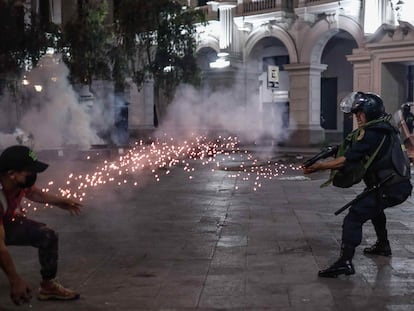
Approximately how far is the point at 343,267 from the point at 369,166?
0.98 m

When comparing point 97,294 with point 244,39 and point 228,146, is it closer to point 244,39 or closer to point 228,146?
point 228,146

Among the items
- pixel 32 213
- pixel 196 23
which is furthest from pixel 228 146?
pixel 32 213

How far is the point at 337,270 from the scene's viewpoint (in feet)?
20.0

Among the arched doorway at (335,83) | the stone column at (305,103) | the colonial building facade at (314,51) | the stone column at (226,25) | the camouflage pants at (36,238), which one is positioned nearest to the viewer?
the camouflage pants at (36,238)

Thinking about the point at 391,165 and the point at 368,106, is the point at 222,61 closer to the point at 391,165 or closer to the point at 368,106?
the point at 368,106

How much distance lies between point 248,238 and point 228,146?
58.8 ft

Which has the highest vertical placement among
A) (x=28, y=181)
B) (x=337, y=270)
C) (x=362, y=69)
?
(x=362, y=69)

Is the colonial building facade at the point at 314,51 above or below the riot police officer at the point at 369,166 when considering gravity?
above

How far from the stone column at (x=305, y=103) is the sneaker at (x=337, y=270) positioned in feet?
71.6

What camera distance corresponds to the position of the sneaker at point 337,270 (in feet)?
20.0

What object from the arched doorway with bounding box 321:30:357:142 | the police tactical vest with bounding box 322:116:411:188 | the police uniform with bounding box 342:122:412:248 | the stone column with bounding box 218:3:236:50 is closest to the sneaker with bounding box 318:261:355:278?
the police uniform with bounding box 342:122:412:248

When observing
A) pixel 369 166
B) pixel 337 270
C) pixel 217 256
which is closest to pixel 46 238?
pixel 217 256

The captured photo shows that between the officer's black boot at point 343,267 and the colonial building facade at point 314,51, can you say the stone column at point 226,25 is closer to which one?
the colonial building facade at point 314,51

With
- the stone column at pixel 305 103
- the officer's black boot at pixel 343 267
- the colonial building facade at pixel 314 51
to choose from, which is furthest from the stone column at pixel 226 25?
the officer's black boot at pixel 343 267
